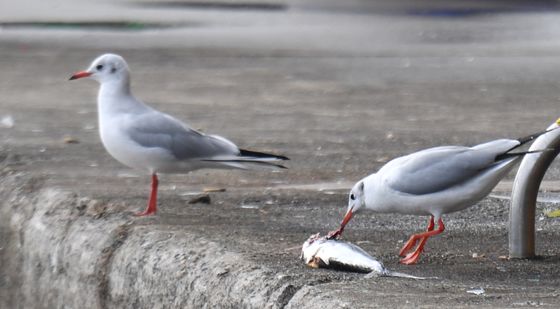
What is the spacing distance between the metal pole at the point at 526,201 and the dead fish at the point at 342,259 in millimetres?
551

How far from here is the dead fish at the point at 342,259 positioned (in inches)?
196

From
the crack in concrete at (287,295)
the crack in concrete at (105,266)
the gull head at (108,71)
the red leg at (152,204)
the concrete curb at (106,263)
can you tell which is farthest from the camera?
the gull head at (108,71)

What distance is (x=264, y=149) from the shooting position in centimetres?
816

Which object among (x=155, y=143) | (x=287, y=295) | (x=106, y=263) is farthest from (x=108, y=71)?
(x=287, y=295)

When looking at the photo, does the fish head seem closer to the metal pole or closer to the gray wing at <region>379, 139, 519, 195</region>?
the gray wing at <region>379, 139, 519, 195</region>

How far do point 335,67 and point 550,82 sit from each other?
7.07 feet

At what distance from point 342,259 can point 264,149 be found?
3178 mm

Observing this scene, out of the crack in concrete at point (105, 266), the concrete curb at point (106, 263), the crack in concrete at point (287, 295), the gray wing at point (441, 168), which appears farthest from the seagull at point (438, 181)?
the crack in concrete at point (105, 266)

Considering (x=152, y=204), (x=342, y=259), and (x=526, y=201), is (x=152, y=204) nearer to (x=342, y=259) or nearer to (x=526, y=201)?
(x=342, y=259)

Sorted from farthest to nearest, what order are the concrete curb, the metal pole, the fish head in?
the metal pole → the fish head → the concrete curb

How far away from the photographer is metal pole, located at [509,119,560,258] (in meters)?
5.26

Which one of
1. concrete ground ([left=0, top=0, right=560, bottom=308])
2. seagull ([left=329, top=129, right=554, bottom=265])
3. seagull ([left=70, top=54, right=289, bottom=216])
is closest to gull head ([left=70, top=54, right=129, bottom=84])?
seagull ([left=70, top=54, right=289, bottom=216])

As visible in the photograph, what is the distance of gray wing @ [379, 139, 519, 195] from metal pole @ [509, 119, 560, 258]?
0.12 m

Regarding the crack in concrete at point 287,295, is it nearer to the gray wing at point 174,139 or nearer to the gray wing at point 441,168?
the gray wing at point 441,168
